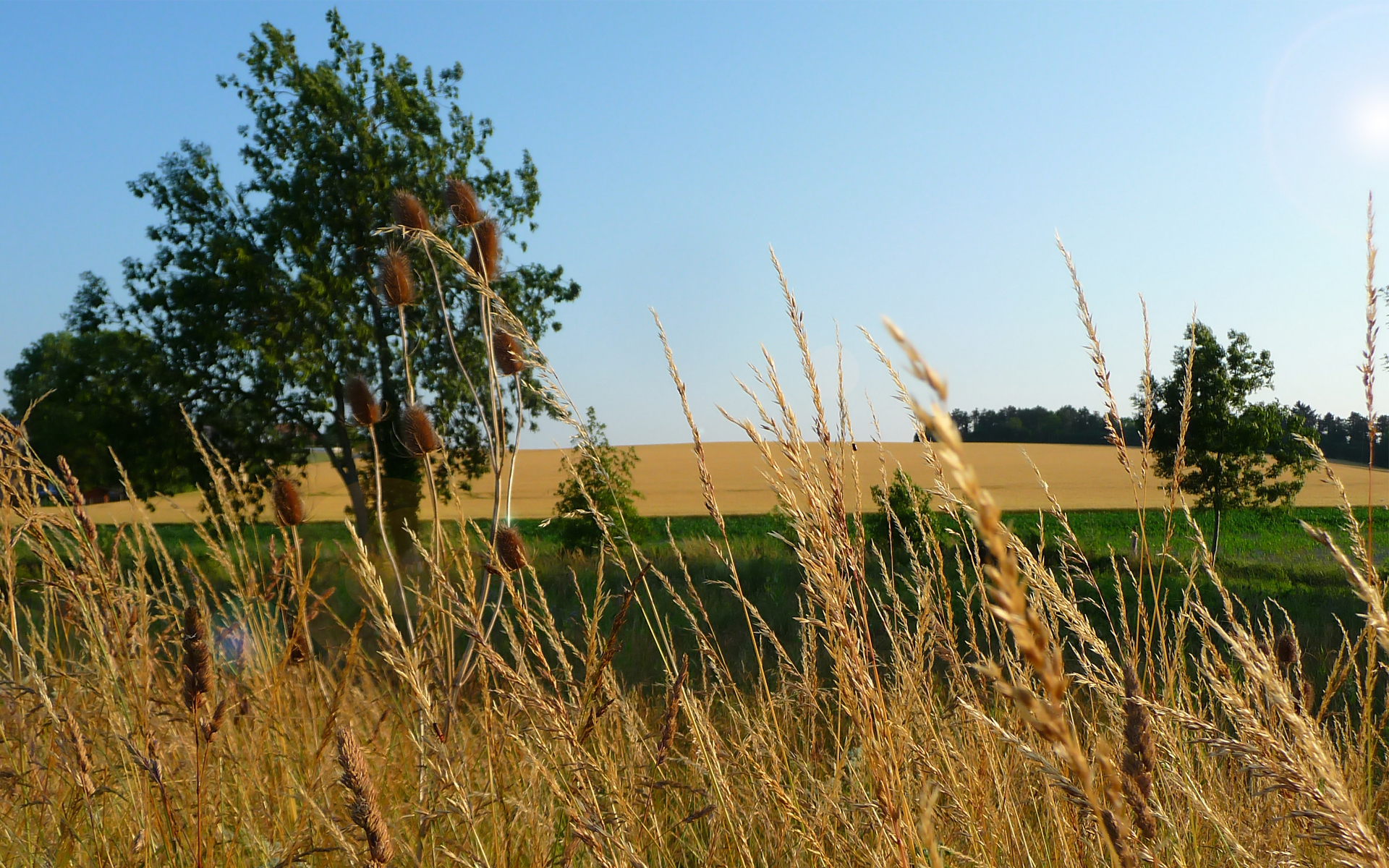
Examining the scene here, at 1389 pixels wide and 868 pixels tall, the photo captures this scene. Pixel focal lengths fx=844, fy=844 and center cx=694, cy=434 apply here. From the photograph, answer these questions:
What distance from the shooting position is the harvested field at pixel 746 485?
1554 cm

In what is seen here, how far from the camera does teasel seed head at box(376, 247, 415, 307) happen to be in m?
3.56

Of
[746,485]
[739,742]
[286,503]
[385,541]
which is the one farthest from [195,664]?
[746,485]

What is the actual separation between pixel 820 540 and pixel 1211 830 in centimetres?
160

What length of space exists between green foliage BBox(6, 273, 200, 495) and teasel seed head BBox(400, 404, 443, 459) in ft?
33.4

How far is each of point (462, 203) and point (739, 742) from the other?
7.94 ft

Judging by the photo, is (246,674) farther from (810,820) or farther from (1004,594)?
(1004,594)

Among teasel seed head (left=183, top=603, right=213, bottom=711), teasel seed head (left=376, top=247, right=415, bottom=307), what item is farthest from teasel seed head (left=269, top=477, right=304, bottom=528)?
teasel seed head (left=183, top=603, right=213, bottom=711)

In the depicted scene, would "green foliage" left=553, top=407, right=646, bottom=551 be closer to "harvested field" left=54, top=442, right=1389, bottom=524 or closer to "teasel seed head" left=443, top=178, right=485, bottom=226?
"harvested field" left=54, top=442, right=1389, bottom=524

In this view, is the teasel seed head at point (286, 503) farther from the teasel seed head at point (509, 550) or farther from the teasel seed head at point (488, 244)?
the teasel seed head at point (488, 244)

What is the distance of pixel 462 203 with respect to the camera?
135 inches

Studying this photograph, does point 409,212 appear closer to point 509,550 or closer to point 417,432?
point 417,432

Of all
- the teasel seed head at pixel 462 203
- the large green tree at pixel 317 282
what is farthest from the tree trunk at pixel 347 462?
the teasel seed head at pixel 462 203

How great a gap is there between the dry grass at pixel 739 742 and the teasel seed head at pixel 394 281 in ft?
4.44

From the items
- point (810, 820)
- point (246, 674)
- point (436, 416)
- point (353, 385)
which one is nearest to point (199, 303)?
point (436, 416)
